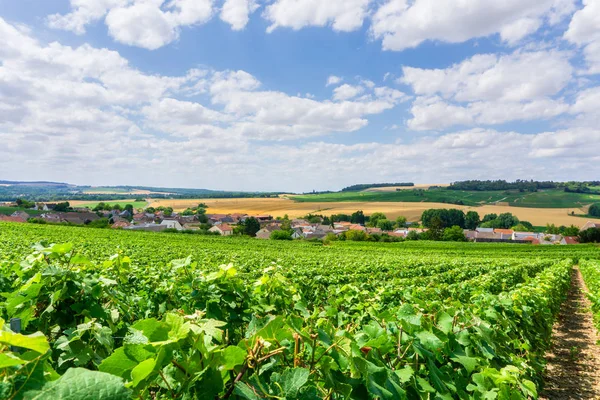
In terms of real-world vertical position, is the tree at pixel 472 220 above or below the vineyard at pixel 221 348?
below

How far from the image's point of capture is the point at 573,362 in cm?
752

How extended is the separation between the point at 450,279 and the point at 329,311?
1454cm

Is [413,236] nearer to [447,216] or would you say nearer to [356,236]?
[356,236]

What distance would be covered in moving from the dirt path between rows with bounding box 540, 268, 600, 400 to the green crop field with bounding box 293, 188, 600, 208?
130349 mm

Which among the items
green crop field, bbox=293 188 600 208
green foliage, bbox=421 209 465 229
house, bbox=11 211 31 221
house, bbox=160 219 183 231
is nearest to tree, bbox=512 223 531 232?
green foliage, bbox=421 209 465 229

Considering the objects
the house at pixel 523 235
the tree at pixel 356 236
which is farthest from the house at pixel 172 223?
the house at pixel 523 235

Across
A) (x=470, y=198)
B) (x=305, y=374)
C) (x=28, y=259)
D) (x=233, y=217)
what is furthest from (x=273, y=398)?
(x=470, y=198)

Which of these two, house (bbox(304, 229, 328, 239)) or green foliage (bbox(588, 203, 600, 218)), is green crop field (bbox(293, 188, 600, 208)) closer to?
green foliage (bbox(588, 203, 600, 218))

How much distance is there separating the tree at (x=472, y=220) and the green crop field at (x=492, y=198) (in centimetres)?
2426

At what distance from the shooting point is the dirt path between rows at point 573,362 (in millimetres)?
6074

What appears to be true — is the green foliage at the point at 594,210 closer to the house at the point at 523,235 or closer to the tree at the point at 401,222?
the house at the point at 523,235

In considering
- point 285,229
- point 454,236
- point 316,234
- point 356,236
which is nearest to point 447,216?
point 454,236

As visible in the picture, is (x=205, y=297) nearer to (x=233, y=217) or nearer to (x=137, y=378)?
(x=137, y=378)

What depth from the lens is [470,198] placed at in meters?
143
